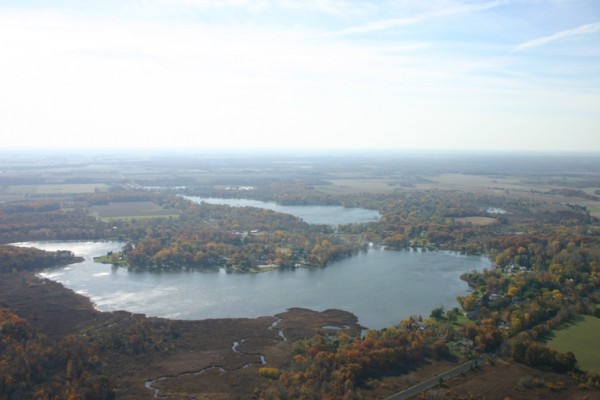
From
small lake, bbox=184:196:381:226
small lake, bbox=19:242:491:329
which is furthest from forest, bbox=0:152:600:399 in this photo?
small lake, bbox=184:196:381:226

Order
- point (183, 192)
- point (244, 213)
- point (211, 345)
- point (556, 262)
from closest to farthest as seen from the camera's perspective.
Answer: point (211, 345), point (556, 262), point (244, 213), point (183, 192)

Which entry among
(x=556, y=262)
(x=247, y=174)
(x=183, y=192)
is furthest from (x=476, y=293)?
(x=247, y=174)

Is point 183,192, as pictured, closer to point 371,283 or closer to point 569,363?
point 371,283

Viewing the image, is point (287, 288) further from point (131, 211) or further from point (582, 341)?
point (131, 211)

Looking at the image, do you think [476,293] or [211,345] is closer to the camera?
[211,345]

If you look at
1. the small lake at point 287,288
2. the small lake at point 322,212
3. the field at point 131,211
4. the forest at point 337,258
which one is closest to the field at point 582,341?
the forest at point 337,258

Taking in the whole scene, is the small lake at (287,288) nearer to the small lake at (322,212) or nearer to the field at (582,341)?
the field at (582,341)

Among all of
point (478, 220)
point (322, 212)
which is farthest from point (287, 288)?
point (322, 212)
